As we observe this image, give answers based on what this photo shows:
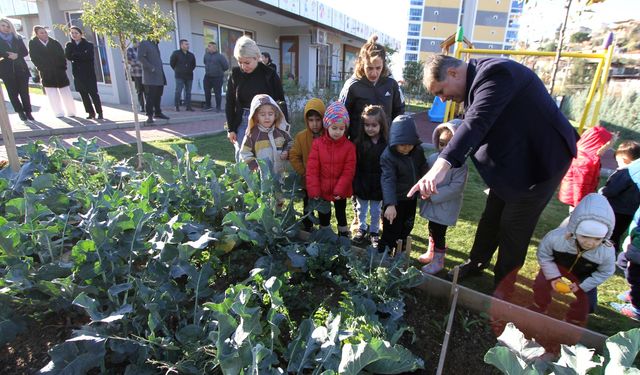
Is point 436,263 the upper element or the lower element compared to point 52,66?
lower

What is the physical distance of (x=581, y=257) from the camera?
7.08 feet

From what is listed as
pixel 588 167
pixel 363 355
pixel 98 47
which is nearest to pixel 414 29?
pixel 98 47

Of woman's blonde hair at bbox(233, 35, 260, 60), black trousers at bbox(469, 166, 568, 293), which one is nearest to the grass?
black trousers at bbox(469, 166, 568, 293)

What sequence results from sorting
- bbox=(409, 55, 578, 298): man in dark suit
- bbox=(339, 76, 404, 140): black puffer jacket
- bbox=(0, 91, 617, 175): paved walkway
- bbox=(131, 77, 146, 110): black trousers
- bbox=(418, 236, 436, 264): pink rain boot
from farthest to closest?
bbox=(131, 77, 146, 110): black trousers, bbox=(0, 91, 617, 175): paved walkway, bbox=(339, 76, 404, 140): black puffer jacket, bbox=(418, 236, 436, 264): pink rain boot, bbox=(409, 55, 578, 298): man in dark suit

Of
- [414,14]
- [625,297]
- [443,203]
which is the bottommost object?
[625,297]

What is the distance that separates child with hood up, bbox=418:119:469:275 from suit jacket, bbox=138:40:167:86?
7.14 metres

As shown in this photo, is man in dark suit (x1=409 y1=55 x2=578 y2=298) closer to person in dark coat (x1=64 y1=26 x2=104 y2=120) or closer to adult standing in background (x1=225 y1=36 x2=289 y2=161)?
adult standing in background (x1=225 y1=36 x2=289 y2=161)

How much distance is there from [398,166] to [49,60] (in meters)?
8.02

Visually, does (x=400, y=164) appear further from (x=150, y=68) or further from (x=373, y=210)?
(x=150, y=68)

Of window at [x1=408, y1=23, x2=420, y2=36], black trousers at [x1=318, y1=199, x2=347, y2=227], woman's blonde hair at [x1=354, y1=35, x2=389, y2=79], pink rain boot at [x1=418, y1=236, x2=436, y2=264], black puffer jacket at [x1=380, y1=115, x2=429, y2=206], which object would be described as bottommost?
pink rain boot at [x1=418, y1=236, x2=436, y2=264]

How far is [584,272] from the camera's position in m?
2.19

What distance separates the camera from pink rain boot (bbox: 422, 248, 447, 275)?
276 cm

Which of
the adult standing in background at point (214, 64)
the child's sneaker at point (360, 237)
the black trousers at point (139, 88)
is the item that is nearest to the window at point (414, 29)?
the adult standing in background at point (214, 64)

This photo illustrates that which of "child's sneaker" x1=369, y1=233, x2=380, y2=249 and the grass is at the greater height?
"child's sneaker" x1=369, y1=233, x2=380, y2=249
